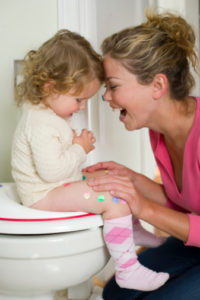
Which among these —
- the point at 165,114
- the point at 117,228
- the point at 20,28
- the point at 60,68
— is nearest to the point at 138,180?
the point at 165,114

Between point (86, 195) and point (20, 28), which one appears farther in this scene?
point (20, 28)

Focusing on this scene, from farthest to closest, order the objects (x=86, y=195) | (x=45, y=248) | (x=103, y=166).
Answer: (x=103, y=166) < (x=86, y=195) < (x=45, y=248)

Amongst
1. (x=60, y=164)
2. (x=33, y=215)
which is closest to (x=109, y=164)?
(x=60, y=164)

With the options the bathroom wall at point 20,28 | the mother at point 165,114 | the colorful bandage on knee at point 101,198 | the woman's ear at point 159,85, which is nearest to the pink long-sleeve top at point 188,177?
the mother at point 165,114

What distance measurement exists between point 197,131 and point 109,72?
32 centimetres

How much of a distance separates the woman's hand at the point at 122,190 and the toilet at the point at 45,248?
79mm

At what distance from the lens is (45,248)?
87 centimetres

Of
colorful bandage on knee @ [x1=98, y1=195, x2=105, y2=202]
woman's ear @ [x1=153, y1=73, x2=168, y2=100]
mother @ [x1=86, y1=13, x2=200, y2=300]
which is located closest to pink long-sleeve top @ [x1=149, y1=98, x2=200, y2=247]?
mother @ [x1=86, y1=13, x2=200, y2=300]

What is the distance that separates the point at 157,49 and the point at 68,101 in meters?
0.30

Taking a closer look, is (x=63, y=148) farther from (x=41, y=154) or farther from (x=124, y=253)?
(x=124, y=253)

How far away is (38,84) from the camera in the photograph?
3.55 ft

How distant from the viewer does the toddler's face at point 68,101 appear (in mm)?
1090

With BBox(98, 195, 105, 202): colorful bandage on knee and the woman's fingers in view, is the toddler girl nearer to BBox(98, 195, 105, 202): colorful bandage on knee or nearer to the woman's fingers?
BBox(98, 195, 105, 202): colorful bandage on knee

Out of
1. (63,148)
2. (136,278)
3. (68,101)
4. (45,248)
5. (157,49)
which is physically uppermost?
(157,49)
